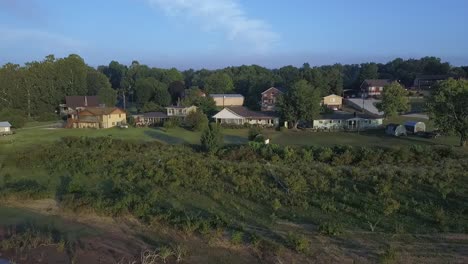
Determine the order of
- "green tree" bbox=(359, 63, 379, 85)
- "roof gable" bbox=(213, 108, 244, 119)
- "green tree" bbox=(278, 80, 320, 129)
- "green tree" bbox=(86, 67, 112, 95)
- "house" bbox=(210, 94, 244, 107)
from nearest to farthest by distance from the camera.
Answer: "green tree" bbox=(278, 80, 320, 129) < "roof gable" bbox=(213, 108, 244, 119) < "house" bbox=(210, 94, 244, 107) < "green tree" bbox=(86, 67, 112, 95) < "green tree" bbox=(359, 63, 379, 85)

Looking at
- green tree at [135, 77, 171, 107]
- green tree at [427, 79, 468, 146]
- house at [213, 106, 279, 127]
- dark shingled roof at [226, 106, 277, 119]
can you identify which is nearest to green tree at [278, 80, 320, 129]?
house at [213, 106, 279, 127]

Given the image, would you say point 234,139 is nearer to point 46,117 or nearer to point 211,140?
point 211,140

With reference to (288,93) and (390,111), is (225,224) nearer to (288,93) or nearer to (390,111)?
(288,93)

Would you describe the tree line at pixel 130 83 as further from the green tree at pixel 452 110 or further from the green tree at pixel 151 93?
the green tree at pixel 452 110

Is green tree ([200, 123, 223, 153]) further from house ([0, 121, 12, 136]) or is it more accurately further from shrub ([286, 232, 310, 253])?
house ([0, 121, 12, 136])

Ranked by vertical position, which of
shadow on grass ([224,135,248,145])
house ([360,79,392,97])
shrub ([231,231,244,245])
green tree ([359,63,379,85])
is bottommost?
shrub ([231,231,244,245])

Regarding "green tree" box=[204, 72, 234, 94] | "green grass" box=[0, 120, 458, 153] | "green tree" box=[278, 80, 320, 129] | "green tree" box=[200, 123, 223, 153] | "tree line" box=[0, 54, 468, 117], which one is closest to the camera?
"green tree" box=[200, 123, 223, 153]

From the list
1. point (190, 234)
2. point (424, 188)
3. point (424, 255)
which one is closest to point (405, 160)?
point (424, 188)

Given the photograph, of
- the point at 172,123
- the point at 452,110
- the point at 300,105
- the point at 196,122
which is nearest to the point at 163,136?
the point at 196,122
